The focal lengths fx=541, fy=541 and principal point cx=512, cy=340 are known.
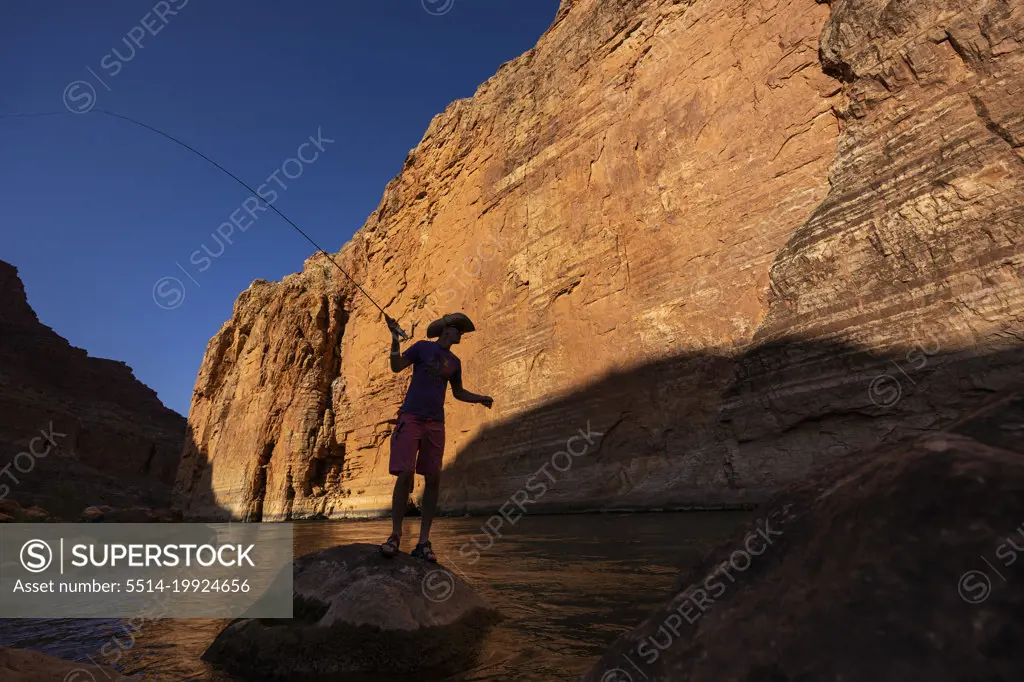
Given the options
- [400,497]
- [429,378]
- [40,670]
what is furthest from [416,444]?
[40,670]

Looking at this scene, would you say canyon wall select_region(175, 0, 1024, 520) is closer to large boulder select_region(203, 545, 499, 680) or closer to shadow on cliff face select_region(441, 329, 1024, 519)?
shadow on cliff face select_region(441, 329, 1024, 519)

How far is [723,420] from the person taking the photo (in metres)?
9.15

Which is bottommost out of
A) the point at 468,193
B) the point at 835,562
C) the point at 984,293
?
the point at 835,562

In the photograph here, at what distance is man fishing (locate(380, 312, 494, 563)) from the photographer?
3209mm

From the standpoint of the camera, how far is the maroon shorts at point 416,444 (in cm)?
321

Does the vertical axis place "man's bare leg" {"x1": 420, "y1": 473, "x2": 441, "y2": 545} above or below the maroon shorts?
below

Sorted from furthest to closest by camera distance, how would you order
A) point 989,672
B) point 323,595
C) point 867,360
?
point 867,360, point 323,595, point 989,672

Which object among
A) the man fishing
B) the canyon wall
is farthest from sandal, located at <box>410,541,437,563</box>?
the canyon wall

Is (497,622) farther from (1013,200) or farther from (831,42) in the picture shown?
(831,42)

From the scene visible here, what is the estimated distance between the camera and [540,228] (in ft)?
48.9

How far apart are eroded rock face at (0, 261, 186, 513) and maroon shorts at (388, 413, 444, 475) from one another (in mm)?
21625

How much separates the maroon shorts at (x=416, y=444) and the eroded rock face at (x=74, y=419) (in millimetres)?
21625

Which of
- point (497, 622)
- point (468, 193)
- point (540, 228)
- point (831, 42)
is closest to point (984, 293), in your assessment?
point (831, 42)

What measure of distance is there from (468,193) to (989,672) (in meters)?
19.5
